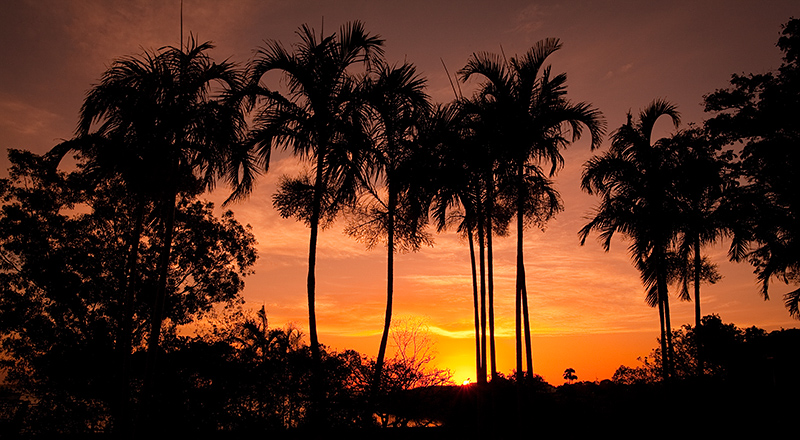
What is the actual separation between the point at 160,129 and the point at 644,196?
19.2m

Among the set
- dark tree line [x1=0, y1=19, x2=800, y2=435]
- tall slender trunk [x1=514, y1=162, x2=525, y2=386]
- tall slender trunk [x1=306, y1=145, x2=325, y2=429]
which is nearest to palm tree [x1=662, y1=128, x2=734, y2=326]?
dark tree line [x1=0, y1=19, x2=800, y2=435]

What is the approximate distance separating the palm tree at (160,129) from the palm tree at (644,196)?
14589mm

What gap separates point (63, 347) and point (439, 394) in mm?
15802

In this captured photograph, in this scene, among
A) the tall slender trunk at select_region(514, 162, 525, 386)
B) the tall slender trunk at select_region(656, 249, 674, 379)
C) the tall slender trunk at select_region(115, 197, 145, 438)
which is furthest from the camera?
the tall slender trunk at select_region(656, 249, 674, 379)

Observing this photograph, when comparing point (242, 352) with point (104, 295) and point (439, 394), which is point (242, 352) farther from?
point (104, 295)

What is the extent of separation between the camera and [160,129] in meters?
13.2

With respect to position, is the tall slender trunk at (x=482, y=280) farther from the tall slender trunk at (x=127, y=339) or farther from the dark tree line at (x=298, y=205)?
the tall slender trunk at (x=127, y=339)

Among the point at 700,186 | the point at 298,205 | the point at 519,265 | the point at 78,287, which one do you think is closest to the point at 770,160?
the point at 700,186

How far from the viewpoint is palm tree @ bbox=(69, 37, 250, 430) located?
12820mm

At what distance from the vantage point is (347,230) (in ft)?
61.2

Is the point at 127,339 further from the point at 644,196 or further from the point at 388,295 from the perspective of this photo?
the point at 644,196

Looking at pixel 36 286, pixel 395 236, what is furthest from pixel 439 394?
pixel 36 286

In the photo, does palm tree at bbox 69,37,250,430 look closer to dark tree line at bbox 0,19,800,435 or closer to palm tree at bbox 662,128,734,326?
dark tree line at bbox 0,19,800,435

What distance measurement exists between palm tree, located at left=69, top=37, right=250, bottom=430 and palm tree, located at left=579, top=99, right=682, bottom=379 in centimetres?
1459
